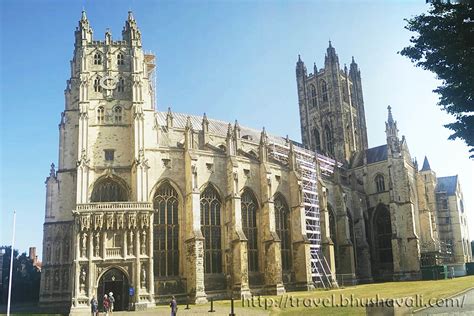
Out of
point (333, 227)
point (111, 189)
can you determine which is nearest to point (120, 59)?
point (111, 189)

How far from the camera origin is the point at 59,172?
40062 millimetres

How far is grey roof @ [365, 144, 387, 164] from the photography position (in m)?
66.6

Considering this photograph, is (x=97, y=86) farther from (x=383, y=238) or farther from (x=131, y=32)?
(x=383, y=238)

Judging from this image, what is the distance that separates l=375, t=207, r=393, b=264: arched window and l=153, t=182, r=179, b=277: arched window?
33.1 m

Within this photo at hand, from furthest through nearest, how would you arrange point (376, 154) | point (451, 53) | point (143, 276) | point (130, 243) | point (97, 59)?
point (376, 154) → point (97, 59) → point (130, 243) → point (143, 276) → point (451, 53)

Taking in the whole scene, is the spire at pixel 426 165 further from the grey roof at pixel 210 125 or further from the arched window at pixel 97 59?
the arched window at pixel 97 59

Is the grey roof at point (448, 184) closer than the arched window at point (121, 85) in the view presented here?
No

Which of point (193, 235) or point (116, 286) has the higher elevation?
point (193, 235)

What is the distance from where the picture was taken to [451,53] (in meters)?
14.8

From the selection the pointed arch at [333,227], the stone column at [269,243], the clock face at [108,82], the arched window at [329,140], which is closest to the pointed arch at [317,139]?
the arched window at [329,140]

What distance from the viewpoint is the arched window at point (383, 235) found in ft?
199

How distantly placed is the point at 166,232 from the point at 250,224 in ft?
28.5

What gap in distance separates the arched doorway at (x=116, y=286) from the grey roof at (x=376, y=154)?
1717 inches

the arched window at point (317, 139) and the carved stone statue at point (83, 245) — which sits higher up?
the arched window at point (317, 139)
